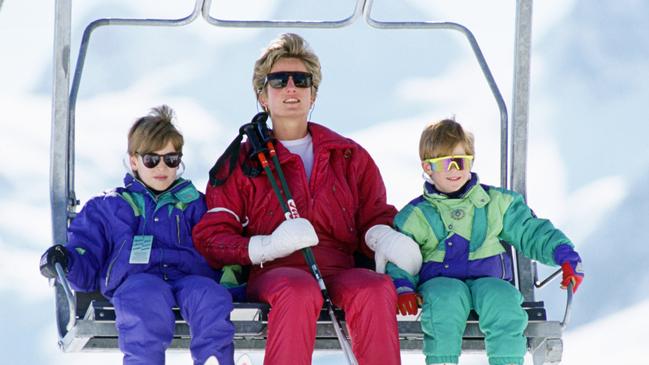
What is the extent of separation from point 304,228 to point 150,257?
2.29 ft

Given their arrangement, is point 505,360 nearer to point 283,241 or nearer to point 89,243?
point 283,241

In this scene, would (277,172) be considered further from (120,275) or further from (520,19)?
(520,19)

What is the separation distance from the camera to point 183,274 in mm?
8234

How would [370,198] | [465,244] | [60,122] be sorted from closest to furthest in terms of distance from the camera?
[465,244], [60,122], [370,198]

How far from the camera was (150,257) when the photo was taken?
816cm

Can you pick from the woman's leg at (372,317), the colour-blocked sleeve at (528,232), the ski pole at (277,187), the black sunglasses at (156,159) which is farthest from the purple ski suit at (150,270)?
the colour-blocked sleeve at (528,232)

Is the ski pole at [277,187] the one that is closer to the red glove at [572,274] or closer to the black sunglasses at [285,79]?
the black sunglasses at [285,79]

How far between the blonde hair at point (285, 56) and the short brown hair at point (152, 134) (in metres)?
0.47

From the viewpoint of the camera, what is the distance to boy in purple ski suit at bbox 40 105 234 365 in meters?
7.69

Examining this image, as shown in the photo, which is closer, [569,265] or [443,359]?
[443,359]

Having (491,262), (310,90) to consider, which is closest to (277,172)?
(310,90)

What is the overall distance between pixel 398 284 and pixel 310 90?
3.62ft

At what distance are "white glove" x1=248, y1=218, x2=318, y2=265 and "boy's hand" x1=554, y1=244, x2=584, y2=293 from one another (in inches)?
42.2

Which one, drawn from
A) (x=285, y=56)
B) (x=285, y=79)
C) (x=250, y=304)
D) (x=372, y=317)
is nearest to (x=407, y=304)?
(x=372, y=317)
